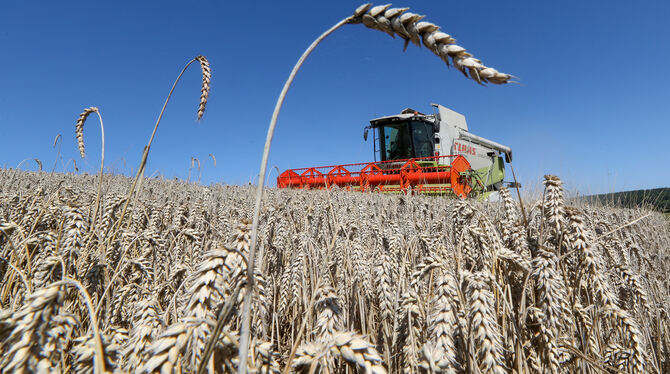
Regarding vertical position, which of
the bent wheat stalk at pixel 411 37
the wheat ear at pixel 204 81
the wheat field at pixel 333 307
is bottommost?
the wheat field at pixel 333 307

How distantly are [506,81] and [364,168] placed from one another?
10.8 m

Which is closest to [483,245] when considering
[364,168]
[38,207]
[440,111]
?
[38,207]

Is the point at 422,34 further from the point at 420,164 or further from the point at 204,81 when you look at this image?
the point at 420,164

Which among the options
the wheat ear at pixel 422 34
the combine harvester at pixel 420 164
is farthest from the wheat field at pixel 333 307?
the combine harvester at pixel 420 164

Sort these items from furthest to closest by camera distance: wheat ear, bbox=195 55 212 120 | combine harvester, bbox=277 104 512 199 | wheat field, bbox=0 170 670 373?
combine harvester, bbox=277 104 512 199
wheat ear, bbox=195 55 212 120
wheat field, bbox=0 170 670 373

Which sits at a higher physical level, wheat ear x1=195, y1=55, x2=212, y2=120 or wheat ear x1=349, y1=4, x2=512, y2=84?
wheat ear x1=195, y1=55, x2=212, y2=120

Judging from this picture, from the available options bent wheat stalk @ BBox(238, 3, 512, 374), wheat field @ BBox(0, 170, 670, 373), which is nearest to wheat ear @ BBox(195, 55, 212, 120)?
Result: wheat field @ BBox(0, 170, 670, 373)

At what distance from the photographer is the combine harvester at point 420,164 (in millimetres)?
9484

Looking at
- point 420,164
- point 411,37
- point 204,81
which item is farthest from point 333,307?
point 420,164

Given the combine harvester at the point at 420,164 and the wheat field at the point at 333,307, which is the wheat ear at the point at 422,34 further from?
the combine harvester at the point at 420,164

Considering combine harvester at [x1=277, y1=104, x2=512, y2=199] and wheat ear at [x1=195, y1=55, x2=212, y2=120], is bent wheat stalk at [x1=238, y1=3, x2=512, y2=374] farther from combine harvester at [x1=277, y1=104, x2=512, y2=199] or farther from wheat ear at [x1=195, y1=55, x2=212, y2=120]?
combine harvester at [x1=277, y1=104, x2=512, y2=199]

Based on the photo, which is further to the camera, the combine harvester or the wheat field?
the combine harvester

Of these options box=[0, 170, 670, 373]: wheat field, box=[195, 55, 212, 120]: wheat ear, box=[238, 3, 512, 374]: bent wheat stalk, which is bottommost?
box=[0, 170, 670, 373]: wheat field

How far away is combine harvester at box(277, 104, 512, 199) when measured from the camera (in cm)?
948
